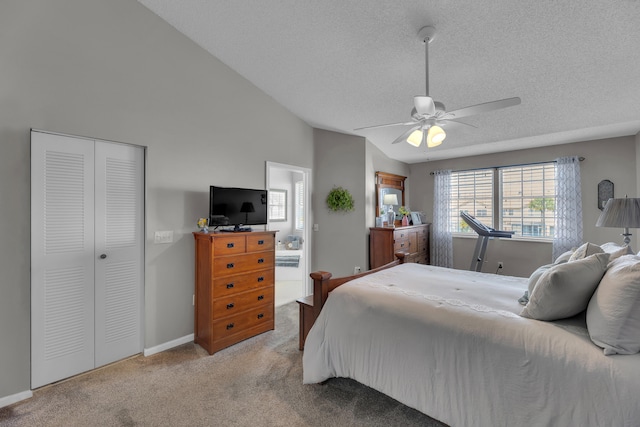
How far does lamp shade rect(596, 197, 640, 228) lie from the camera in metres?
2.34

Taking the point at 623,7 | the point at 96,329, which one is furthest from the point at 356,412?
the point at 623,7

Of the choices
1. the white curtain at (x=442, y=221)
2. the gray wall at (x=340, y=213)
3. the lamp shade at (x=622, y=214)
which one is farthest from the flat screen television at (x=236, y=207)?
the white curtain at (x=442, y=221)

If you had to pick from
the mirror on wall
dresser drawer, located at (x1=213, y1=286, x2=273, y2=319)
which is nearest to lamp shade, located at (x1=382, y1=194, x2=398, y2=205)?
the mirror on wall

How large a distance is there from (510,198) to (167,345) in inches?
222

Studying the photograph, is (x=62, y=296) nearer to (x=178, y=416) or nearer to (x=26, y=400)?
(x=26, y=400)

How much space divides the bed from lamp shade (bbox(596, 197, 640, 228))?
3.19 feet

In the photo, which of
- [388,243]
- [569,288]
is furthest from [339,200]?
[569,288]

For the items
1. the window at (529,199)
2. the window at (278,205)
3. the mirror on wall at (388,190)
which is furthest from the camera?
the window at (278,205)

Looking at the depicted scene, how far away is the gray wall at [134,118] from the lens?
214 centimetres

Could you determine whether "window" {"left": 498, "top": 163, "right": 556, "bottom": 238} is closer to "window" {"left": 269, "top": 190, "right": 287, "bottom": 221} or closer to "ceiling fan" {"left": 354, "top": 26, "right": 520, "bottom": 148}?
"ceiling fan" {"left": 354, "top": 26, "right": 520, "bottom": 148}

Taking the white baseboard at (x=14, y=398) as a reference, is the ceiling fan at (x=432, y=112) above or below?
above

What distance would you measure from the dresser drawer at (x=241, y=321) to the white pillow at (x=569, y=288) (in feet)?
8.50

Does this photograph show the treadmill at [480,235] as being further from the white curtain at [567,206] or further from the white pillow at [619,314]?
the white pillow at [619,314]

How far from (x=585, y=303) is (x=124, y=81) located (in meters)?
3.88
